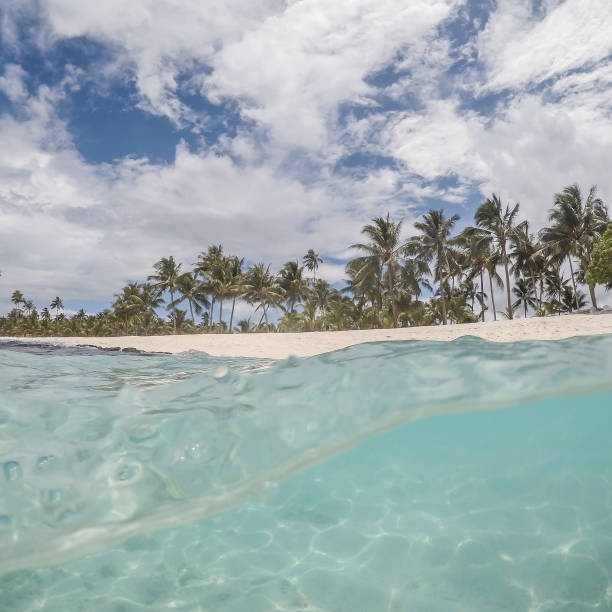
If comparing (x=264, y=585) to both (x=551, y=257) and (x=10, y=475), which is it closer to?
(x=10, y=475)

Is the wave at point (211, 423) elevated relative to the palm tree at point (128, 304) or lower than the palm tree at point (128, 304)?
A: lower

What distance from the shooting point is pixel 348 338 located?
79.6 feet

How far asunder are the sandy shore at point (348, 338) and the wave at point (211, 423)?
10467 millimetres

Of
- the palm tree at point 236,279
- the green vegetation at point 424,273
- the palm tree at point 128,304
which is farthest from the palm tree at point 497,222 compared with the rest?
the palm tree at point 128,304

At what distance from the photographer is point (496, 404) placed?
8.59 metres

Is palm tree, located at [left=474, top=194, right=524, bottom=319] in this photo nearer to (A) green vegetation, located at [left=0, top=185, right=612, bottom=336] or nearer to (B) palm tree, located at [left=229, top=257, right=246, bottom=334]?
(A) green vegetation, located at [left=0, top=185, right=612, bottom=336]

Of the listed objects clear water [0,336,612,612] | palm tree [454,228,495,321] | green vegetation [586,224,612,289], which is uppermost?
palm tree [454,228,495,321]

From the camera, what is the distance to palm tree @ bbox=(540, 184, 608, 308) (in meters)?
38.0

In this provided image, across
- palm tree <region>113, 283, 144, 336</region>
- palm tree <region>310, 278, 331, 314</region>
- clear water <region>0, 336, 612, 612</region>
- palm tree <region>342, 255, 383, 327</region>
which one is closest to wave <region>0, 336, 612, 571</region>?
clear water <region>0, 336, 612, 612</region>

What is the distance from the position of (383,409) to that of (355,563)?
2.91m

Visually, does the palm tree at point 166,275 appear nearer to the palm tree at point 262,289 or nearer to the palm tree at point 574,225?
the palm tree at point 262,289

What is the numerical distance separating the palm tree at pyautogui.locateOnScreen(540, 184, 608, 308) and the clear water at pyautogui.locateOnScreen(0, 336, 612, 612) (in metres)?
33.8

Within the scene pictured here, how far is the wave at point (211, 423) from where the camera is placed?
612cm

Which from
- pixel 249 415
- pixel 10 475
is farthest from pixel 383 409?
pixel 10 475
